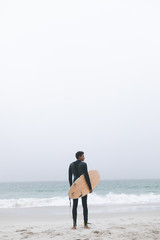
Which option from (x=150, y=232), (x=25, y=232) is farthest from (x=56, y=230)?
(x=150, y=232)

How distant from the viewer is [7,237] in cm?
450

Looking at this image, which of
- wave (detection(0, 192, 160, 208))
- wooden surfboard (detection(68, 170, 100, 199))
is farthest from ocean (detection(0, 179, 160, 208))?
wooden surfboard (detection(68, 170, 100, 199))

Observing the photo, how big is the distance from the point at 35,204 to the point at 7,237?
25.6ft

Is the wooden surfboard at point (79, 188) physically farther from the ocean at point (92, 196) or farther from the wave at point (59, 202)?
the wave at point (59, 202)

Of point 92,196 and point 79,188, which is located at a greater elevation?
point 79,188

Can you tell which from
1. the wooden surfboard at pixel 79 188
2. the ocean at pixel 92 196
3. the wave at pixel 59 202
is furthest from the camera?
the ocean at pixel 92 196

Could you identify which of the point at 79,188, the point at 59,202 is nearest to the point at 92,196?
the point at 59,202

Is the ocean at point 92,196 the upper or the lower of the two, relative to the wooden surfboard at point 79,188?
lower

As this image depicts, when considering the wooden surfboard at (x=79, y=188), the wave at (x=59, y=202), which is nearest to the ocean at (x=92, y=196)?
the wave at (x=59, y=202)

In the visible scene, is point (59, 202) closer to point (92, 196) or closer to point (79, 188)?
point (92, 196)

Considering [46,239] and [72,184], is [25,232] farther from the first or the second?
[72,184]

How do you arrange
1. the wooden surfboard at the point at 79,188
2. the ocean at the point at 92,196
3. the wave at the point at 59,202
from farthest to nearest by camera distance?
1. the ocean at the point at 92,196
2. the wave at the point at 59,202
3. the wooden surfboard at the point at 79,188

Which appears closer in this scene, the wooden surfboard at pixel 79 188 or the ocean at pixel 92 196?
the wooden surfboard at pixel 79 188

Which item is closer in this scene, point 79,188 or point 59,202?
point 79,188
